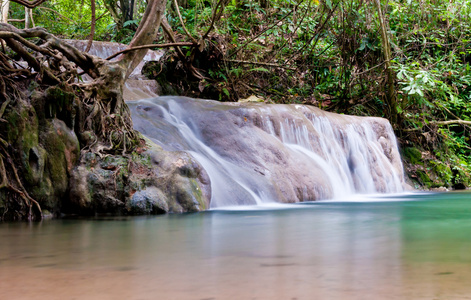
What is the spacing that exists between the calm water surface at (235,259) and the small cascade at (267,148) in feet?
6.28

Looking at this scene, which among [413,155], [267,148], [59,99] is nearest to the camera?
[59,99]

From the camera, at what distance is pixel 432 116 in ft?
37.9

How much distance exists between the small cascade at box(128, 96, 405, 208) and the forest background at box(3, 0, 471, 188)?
204cm

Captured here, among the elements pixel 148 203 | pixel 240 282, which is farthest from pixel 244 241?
pixel 148 203

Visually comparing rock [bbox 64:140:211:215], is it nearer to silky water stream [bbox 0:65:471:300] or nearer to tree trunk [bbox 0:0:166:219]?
tree trunk [bbox 0:0:166:219]

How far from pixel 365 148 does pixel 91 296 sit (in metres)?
8.02

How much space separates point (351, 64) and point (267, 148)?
5.09 meters

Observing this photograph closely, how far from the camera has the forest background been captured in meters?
10.7

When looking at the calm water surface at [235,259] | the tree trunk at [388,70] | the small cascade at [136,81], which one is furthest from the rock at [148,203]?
the tree trunk at [388,70]

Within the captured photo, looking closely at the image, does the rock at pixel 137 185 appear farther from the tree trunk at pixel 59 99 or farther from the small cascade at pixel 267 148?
the small cascade at pixel 267 148

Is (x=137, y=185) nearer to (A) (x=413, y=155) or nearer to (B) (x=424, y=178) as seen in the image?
(B) (x=424, y=178)

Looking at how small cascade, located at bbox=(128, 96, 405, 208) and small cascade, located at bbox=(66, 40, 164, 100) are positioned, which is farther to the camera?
small cascade, located at bbox=(66, 40, 164, 100)

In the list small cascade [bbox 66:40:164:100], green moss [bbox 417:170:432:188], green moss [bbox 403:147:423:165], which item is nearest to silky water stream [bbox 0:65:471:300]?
small cascade [bbox 66:40:164:100]

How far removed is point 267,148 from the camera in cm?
711
